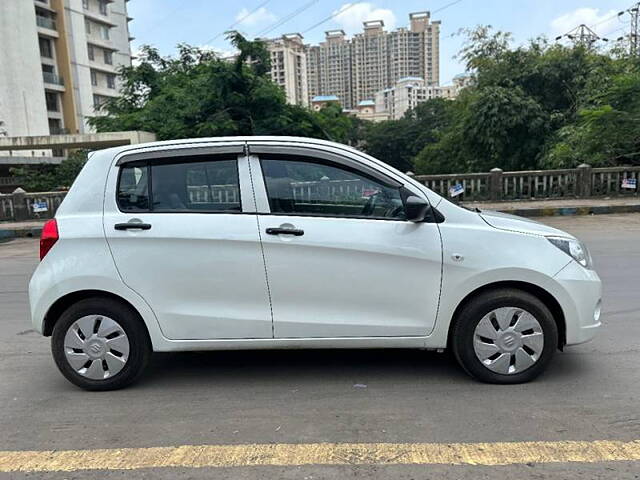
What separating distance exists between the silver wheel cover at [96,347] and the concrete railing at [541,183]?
13.1m

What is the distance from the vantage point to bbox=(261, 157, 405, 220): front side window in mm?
3572

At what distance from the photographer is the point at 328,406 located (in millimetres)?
3373

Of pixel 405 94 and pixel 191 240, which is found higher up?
pixel 405 94

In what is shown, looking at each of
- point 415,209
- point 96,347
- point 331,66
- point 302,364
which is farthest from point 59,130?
point 415,209

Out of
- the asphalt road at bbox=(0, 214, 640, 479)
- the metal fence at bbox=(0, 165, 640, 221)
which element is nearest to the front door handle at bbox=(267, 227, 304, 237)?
the asphalt road at bbox=(0, 214, 640, 479)

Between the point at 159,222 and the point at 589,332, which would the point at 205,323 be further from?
the point at 589,332

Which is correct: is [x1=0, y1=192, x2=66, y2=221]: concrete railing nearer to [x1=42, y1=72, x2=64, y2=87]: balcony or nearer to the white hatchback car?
the white hatchback car

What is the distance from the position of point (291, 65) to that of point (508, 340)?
5932 centimetres

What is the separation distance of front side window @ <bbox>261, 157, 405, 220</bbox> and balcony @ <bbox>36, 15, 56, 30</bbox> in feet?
188

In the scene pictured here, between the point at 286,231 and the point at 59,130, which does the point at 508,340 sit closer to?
the point at 286,231

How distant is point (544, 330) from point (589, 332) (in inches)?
13.3

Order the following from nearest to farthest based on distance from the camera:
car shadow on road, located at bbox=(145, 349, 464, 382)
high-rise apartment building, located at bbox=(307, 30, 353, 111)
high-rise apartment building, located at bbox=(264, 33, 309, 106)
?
car shadow on road, located at bbox=(145, 349, 464, 382) → high-rise apartment building, located at bbox=(264, 33, 309, 106) → high-rise apartment building, located at bbox=(307, 30, 353, 111)

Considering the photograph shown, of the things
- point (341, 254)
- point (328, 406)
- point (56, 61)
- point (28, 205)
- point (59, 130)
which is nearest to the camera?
point (328, 406)

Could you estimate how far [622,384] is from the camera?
3566 mm
